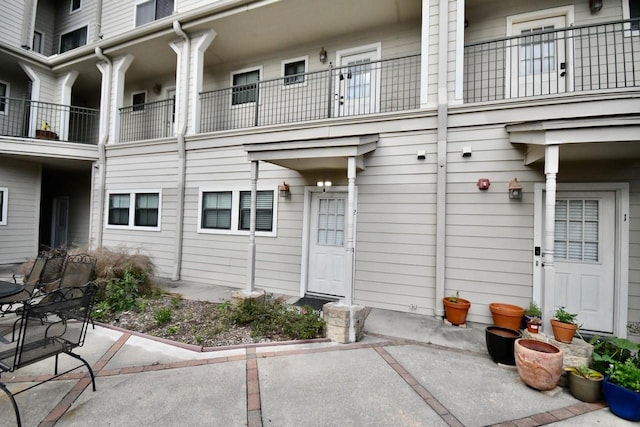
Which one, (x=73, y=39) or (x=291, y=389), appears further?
(x=73, y=39)

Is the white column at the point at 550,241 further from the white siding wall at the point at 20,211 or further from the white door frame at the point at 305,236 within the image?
the white siding wall at the point at 20,211

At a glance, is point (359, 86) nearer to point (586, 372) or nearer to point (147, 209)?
point (586, 372)

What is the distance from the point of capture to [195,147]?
276 inches

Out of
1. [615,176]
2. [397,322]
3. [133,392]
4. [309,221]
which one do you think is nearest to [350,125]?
[309,221]

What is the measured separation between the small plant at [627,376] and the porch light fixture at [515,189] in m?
2.39

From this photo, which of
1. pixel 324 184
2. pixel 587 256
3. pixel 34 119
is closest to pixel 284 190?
pixel 324 184

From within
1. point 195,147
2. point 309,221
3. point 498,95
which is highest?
point 498,95

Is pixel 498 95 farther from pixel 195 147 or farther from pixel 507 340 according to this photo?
pixel 195 147

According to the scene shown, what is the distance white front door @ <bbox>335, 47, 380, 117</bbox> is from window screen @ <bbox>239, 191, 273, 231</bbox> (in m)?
2.43

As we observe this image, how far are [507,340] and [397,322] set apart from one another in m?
1.56

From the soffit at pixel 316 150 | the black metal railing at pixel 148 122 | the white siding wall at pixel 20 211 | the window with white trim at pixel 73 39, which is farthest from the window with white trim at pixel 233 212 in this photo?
the window with white trim at pixel 73 39

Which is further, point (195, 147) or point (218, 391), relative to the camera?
point (195, 147)

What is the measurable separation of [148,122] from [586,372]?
433 inches

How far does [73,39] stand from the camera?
1020 centimetres
